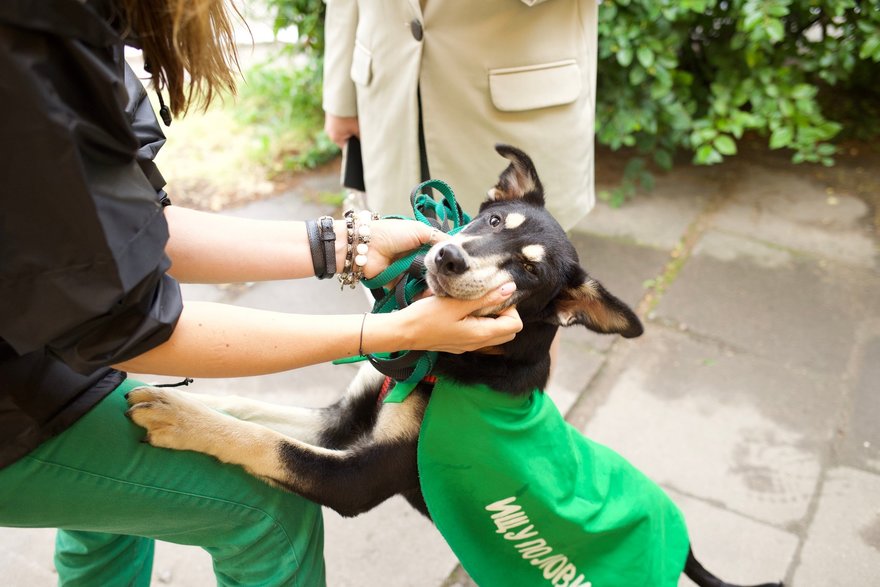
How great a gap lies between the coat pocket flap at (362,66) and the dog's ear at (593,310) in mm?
1139

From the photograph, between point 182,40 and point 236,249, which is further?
point 236,249

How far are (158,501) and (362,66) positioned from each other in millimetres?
1721

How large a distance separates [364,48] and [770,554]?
2376mm

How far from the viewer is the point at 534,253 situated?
2.12 meters

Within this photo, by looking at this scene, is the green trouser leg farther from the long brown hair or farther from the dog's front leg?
the long brown hair

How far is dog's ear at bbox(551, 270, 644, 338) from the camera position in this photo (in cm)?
200

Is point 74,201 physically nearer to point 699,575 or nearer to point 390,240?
point 390,240

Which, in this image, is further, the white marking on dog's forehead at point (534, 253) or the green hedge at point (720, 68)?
the green hedge at point (720, 68)

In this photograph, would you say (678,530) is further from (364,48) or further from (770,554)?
(364,48)

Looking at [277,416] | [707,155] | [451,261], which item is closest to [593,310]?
[451,261]

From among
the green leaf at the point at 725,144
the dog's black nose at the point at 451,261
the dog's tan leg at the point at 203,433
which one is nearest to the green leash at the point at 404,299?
the dog's black nose at the point at 451,261

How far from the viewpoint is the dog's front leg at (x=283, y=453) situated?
5.64 feet

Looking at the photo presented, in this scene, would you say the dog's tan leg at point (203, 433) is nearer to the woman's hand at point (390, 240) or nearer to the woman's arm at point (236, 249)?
the woman's arm at point (236, 249)

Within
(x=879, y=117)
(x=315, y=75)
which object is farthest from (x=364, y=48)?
(x=879, y=117)
